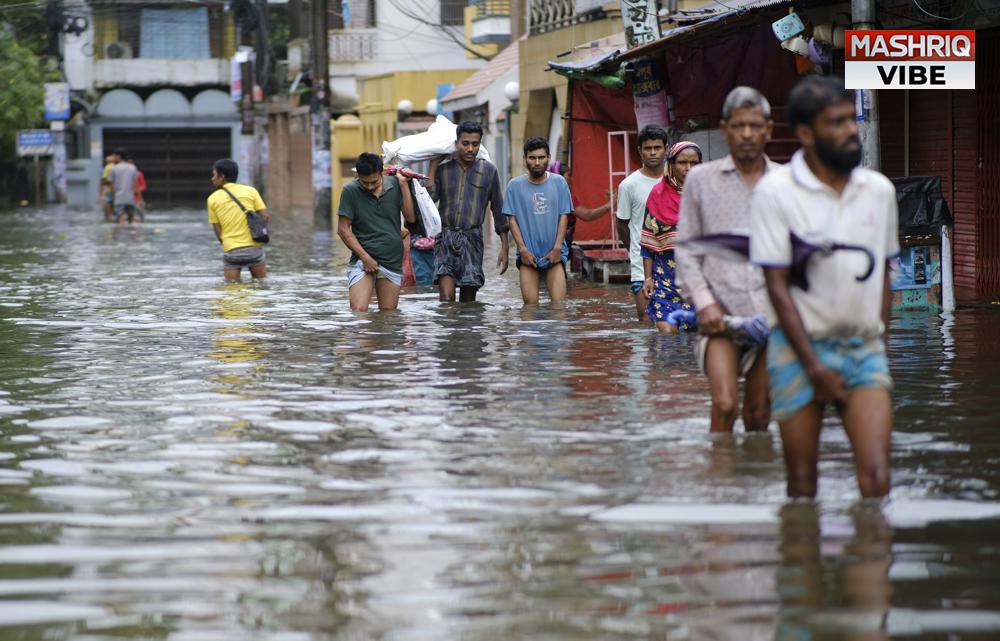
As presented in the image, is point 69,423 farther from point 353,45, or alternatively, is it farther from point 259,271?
point 353,45

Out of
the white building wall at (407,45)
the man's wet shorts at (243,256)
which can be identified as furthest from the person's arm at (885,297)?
the white building wall at (407,45)

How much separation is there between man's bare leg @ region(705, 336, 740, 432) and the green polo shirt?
26.2 ft

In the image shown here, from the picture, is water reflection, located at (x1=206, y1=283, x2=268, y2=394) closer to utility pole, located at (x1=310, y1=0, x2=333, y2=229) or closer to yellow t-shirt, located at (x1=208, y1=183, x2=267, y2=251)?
yellow t-shirt, located at (x1=208, y1=183, x2=267, y2=251)

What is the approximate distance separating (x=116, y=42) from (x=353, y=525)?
206 ft

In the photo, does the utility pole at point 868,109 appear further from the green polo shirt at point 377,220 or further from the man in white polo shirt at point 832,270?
the man in white polo shirt at point 832,270

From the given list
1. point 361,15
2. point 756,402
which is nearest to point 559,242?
point 756,402

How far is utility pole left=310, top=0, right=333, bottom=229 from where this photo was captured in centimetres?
3972

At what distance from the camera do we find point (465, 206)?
1658 centimetres

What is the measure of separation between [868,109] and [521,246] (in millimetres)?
3136

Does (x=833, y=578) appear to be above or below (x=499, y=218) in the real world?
below

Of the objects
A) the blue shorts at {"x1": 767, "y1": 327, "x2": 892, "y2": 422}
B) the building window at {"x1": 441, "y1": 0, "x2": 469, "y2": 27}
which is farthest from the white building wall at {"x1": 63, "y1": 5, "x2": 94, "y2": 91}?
the blue shorts at {"x1": 767, "y1": 327, "x2": 892, "y2": 422}

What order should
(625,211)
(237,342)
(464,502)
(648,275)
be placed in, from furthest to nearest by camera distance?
(237,342), (625,211), (648,275), (464,502)

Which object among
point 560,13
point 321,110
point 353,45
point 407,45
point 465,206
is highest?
point 353,45

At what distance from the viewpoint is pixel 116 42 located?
220ft
